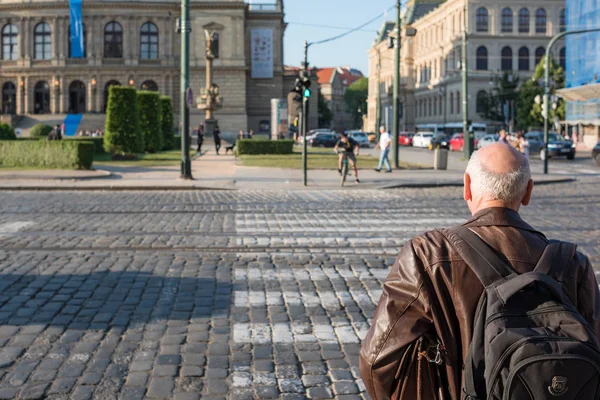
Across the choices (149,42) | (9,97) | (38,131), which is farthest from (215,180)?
(9,97)

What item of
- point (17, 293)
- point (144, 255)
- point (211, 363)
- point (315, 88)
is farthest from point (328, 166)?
point (315, 88)

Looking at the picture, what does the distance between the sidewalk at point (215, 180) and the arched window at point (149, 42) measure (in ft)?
193

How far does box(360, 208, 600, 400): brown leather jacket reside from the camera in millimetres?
2742

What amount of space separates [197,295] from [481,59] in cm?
9773

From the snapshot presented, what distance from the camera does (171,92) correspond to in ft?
286

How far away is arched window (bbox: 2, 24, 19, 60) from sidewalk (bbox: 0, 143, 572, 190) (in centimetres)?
6224

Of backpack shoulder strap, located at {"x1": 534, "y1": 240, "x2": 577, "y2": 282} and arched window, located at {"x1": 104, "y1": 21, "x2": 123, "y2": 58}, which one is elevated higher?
arched window, located at {"x1": 104, "y1": 21, "x2": 123, "y2": 58}

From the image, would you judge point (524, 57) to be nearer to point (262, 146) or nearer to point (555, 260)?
point (262, 146)

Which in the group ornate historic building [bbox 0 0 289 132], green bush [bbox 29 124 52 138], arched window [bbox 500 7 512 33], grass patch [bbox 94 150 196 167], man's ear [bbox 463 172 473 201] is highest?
arched window [bbox 500 7 512 33]

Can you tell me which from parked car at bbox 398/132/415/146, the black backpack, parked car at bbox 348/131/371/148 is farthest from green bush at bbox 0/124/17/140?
parked car at bbox 398/132/415/146

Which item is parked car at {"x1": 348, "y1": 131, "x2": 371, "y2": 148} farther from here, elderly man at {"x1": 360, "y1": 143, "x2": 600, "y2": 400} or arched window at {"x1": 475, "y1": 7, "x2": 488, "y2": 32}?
elderly man at {"x1": 360, "y1": 143, "x2": 600, "y2": 400}

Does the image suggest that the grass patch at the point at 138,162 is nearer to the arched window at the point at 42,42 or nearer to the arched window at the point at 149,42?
the arched window at the point at 149,42

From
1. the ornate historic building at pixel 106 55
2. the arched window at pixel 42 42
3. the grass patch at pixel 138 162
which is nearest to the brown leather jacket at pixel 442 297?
the grass patch at pixel 138 162

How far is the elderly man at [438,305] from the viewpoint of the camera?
9.00 feet
